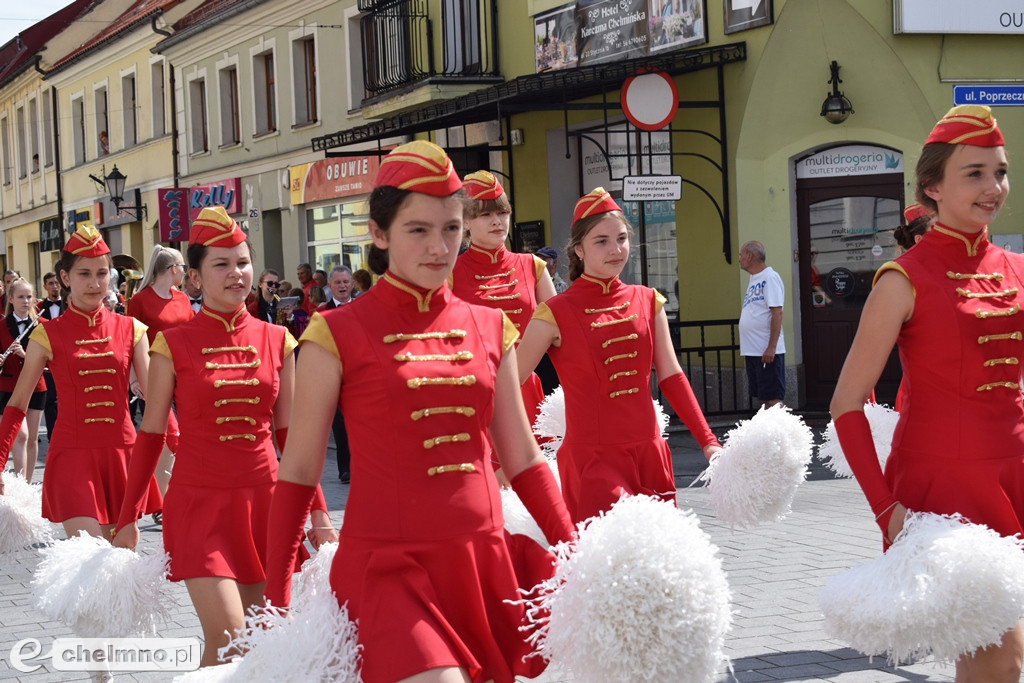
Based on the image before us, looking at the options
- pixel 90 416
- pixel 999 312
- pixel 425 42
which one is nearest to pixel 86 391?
pixel 90 416

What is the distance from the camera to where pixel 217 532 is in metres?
4.84

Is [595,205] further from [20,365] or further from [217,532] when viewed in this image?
[20,365]

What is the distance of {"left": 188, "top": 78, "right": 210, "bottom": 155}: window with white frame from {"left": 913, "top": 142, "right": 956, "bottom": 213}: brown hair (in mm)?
30501

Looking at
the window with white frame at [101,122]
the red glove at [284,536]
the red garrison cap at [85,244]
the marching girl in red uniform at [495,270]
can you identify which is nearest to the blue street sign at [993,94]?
the marching girl in red uniform at [495,270]

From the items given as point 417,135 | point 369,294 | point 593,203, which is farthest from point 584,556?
point 417,135

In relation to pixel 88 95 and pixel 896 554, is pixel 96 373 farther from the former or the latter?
pixel 88 95

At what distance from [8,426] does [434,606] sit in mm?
4108

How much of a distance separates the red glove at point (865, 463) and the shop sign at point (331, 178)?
20781 millimetres

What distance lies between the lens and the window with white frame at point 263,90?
2958 centimetres

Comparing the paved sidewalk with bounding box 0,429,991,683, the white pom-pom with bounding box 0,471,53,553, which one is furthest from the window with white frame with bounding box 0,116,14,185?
the white pom-pom with bounding box 0,471,53,553

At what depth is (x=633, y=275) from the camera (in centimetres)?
1938

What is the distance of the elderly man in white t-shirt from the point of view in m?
12.7

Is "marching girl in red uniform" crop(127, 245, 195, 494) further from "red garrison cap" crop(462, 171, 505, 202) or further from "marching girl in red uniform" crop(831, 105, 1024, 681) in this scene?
"marching girl in red uniform" crop(831, 105, 1024, 681)

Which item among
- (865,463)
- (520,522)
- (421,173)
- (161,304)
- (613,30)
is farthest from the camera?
(613,30)
